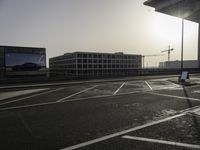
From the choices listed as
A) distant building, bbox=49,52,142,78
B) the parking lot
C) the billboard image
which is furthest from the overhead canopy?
distant building, bbox=49,52,142,78

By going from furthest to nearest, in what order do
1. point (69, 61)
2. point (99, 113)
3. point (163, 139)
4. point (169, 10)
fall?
point (69, 61), point (169, 10), point (99, 113), point (163, 139)

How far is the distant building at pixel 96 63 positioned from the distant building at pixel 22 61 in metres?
39.3

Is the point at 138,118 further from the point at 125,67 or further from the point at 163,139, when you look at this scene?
the point at 125,67

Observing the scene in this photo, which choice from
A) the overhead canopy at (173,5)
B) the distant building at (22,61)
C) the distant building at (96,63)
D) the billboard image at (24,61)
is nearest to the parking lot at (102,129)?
the overhead canopy at (173,5)

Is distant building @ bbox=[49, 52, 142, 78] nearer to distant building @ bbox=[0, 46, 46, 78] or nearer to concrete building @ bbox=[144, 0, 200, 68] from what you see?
distant building @ bbox=[0, 46, 46, 78]

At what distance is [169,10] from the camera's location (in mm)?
39594

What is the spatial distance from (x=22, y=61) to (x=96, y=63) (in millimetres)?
54746

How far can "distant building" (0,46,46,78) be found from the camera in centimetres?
4494

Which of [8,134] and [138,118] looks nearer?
[8,134]

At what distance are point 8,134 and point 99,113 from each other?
11.1 ft

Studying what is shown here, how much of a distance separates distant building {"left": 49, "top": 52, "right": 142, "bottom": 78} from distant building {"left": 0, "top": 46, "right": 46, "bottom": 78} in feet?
129

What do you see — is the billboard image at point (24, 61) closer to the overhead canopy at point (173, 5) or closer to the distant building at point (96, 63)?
the overhead canopy at point (173, 5)

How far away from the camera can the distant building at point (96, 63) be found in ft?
308

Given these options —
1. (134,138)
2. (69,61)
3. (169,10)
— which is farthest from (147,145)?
(69,61)
